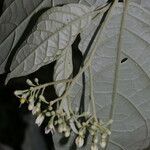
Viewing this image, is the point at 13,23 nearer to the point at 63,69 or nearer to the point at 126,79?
the point at 63,69

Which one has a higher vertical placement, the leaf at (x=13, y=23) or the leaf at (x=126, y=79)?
the leaf at (x=13, y=23)

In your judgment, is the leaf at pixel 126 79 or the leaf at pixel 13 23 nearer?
the leaf at pixel 126 79

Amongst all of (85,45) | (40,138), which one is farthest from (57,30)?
(40,138)

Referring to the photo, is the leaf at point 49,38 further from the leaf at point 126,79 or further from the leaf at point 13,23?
the leaf at point 13,23

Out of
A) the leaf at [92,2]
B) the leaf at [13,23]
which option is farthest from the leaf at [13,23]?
the leaf at [92,2]

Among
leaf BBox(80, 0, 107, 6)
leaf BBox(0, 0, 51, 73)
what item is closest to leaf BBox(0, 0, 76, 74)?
leaf BBox(0, 0, 51, 73)
